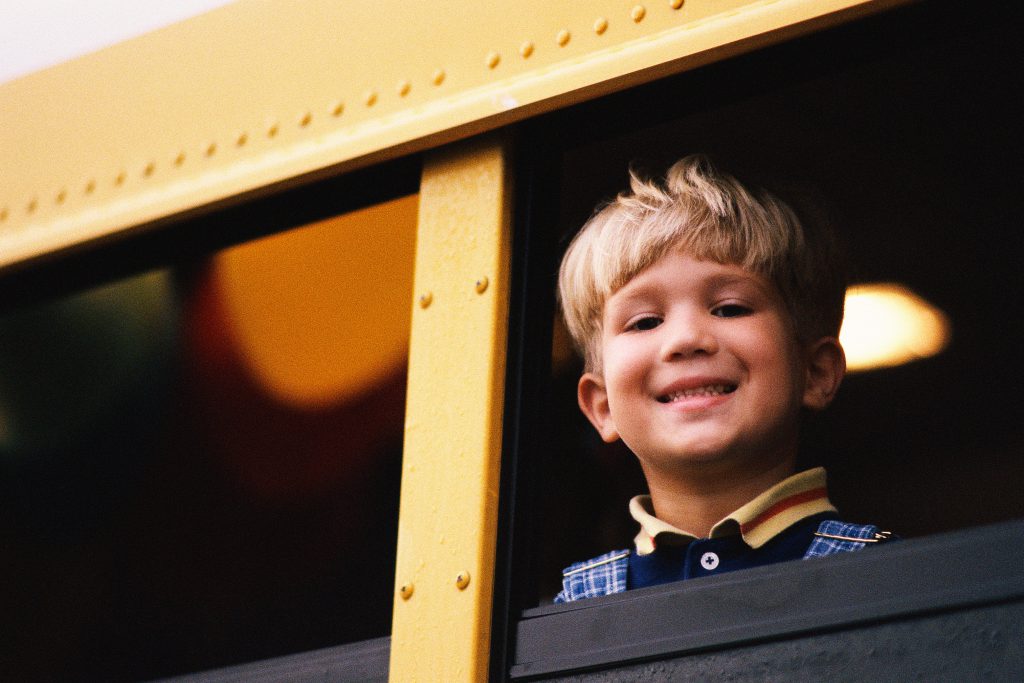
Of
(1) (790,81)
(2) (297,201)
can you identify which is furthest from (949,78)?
(2) (297,201)

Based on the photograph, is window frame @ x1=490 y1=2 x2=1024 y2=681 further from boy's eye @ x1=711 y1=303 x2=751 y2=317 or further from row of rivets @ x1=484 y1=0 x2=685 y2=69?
boy's eye @ x1=711 y1=303 x2=751 y2=317

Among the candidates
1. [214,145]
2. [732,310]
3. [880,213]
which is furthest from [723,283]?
[214,145]

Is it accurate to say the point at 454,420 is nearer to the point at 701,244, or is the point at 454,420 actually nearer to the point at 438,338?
the point at 438,338

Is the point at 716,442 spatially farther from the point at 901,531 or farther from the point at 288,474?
the point at 288,474

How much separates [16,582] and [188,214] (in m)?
0.73

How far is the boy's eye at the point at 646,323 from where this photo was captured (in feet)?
4.69

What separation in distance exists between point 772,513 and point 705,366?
0.17 metres

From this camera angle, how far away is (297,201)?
1.72 meters

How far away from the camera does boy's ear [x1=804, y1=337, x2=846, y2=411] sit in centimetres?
144

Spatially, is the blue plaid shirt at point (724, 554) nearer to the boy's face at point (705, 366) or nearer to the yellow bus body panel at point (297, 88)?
the boy's face at point (705, 366)

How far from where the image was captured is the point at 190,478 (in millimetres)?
2000

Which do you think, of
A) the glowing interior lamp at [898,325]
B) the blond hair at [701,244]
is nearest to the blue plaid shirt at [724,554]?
the blond hair at [701,244]

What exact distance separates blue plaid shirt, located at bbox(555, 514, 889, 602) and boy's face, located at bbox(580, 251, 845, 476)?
9 centimetres

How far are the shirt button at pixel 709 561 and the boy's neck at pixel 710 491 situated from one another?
47mm
